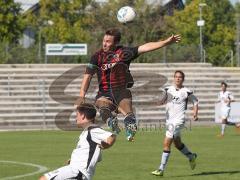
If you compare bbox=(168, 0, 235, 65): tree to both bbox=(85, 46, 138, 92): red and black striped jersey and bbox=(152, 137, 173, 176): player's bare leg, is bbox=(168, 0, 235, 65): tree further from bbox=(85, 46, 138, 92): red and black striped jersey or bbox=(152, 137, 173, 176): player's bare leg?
bbox=(85, 46, 138, 92): red and black striped jersey

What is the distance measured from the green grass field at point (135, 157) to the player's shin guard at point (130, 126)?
1.22 meters

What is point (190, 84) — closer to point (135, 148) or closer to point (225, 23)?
point (135, 148)

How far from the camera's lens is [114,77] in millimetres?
13969

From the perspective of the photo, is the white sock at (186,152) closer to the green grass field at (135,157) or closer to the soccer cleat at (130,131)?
the green grass field at (135,157)

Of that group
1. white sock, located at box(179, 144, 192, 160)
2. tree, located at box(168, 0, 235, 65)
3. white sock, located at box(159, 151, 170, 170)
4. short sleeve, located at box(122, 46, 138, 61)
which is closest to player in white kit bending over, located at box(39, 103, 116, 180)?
short sleeve, located at box(122, 46, 138, 61)

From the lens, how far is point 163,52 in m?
47.1

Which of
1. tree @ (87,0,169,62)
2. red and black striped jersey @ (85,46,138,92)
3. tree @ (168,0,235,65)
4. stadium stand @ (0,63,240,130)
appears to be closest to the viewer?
red and black striped jersey @ (85,46,138,92)

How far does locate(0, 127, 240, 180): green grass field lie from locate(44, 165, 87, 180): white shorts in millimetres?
4810

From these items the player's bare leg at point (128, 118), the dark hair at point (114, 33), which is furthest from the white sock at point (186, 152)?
the dark hair at point (114, 33)

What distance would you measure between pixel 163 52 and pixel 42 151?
84.8 feet

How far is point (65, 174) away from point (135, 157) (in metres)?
9.96

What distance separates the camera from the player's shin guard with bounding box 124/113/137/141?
13.7 metres

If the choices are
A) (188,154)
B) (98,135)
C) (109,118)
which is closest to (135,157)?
(188,154)

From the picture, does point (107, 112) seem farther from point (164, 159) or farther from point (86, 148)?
point (86, 148)
